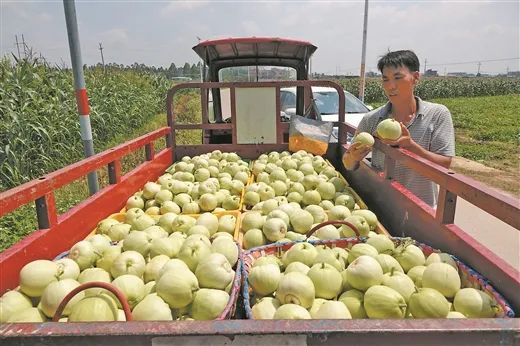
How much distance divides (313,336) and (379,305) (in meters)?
0.64

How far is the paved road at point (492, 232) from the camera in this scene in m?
5.12

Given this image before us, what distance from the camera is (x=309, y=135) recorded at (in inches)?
194

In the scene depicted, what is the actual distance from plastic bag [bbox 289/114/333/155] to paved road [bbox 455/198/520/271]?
108 inches

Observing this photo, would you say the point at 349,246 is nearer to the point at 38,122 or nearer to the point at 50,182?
the point at 50,182

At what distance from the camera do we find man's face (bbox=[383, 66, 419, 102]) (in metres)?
3.06

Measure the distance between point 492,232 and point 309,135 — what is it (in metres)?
3.38

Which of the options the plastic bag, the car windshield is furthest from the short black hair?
the car windshield

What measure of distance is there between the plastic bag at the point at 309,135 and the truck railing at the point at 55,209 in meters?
2.03

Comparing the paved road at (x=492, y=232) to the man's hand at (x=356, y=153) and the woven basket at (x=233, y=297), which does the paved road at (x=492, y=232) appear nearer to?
the man's hand at (x=356, y=153)

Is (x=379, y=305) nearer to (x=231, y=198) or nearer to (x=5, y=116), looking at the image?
(x=231, y=198)

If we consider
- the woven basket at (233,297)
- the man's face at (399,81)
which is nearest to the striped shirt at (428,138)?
the man's face at (399,81)

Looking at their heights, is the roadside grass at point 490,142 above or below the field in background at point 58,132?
below

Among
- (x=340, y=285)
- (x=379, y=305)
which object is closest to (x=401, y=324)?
(x=379, y=305)

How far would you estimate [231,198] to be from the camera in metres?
3.49
